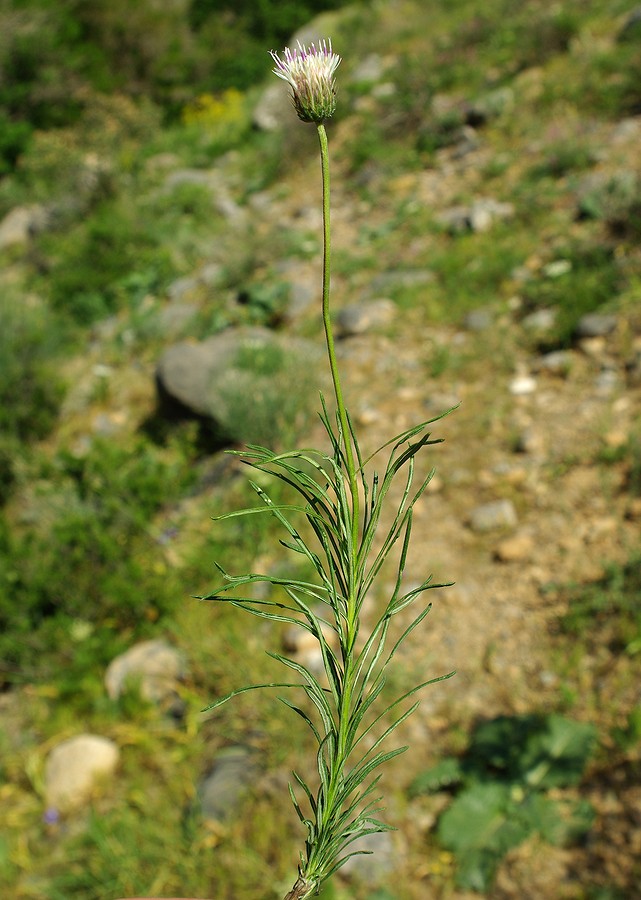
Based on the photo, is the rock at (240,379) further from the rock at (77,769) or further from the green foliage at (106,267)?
the green foliage at (106,267)

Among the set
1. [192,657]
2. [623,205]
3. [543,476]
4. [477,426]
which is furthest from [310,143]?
[192,657]

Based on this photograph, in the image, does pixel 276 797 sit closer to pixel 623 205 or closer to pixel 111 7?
pixel 623 205

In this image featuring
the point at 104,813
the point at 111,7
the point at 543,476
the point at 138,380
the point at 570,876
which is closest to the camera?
the point at 570,876

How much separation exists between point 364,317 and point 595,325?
52.7 inches

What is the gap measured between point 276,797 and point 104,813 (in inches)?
22.4

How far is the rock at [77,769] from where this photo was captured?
7.32ft

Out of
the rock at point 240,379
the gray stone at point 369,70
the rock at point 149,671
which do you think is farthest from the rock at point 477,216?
the gray stone at point 369,70

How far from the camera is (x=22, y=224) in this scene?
7.96 m

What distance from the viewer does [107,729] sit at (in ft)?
7.88

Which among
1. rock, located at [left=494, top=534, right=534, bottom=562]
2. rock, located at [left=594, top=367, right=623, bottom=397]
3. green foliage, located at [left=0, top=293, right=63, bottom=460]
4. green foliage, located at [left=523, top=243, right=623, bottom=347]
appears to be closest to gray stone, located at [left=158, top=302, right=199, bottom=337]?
green foliage, located at [left=0, top=293, right=63, bottom=460]

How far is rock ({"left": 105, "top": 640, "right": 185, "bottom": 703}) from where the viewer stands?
2.45 metres

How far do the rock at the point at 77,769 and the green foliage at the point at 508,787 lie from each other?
3.21ft

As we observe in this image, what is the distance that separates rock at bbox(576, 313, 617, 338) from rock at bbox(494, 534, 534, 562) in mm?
1194

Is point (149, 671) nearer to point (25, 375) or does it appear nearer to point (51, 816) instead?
point (51, 816)
